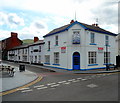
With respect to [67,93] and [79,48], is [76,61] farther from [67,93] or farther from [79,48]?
[67,93]

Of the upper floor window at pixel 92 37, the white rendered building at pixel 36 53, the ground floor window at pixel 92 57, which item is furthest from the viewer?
the white rendered building at pixel 36 53

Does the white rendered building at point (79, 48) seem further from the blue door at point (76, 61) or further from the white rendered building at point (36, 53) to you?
the white rendered building at point (36, 53)

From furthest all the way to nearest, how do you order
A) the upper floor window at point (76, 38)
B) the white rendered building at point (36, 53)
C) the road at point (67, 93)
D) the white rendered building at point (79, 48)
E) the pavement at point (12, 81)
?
the white rendered building at point (36, 53) → the white rendered building at point (79, 48) → the upper floor window at point (76, 38) → the pavement at point (12, 81) → the road at point (67, 93)

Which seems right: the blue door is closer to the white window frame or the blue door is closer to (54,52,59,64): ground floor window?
the white window frame

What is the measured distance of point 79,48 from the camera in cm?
1828

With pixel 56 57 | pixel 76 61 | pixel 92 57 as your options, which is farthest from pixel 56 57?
pixel 92 57

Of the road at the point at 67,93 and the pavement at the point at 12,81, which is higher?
the pavement at the point at 12,81

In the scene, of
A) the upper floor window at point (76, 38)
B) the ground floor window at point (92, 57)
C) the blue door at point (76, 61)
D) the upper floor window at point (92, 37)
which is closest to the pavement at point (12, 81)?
the blue door at point (76, 61)

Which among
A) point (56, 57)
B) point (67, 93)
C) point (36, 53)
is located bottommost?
point (67, 93)

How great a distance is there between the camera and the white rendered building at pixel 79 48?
1821 cm

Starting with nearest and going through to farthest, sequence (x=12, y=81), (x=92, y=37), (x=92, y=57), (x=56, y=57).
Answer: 1. (x=12, y=81)
2. (x=92, y=57)
3. (x=92, y=37)
4. (x=56, y=57)

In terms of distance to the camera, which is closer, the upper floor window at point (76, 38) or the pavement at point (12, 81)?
the pavement at point (12, 81)

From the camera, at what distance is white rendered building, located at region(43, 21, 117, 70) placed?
1821cm

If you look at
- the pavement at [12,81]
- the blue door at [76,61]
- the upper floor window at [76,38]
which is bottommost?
the pavement at [12,81]
